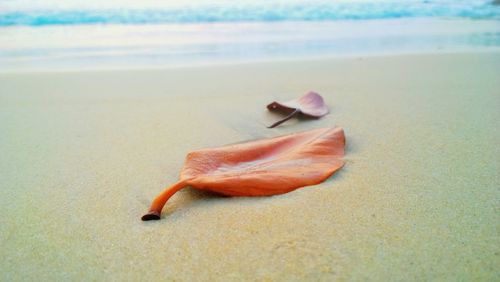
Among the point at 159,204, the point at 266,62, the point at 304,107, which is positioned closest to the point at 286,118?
the point at 304,107

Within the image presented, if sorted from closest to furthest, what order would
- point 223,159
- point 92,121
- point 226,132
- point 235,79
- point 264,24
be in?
point 223,159 → point 226,132 → point 92,121 → point 235,79 → point 264,24

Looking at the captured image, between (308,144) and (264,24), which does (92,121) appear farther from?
(264,24)

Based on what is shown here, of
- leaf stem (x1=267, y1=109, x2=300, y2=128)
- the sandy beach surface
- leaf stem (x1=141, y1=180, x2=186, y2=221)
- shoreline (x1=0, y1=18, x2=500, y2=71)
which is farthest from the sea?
leaf stem (x1=141, y1=180, x2=186, y2=221)

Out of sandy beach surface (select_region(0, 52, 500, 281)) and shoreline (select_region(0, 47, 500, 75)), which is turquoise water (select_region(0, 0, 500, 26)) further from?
sandy beach surface (select_region(0, 52, 500, 281))

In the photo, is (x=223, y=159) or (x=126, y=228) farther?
(x=223, y=159)

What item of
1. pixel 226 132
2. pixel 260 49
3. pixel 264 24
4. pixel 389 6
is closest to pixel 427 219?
pixel 226 132

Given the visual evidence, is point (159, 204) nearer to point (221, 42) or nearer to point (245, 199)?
point (245, 199)

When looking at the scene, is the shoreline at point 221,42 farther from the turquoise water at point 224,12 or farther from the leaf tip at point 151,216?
the leaf tip at point 151,216

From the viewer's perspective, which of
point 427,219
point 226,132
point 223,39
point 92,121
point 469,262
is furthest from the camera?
point 223,39
